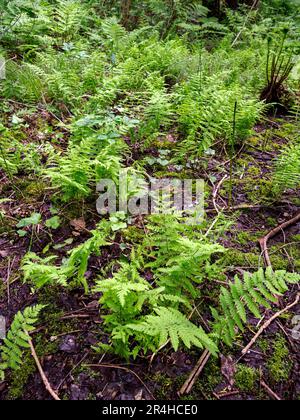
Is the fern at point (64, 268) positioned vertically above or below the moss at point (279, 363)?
above

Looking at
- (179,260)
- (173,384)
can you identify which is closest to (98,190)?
(179,260)

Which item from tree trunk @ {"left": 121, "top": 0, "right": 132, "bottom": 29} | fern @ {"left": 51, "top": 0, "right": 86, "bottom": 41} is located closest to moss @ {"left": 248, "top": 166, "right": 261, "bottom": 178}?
fern @ {"left": 51, "top": 0, "right": 86, "bottom": 41}

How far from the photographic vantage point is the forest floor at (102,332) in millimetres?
2016

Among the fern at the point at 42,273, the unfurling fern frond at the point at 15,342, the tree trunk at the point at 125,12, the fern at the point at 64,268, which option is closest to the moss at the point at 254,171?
the fern at the point at 64,268

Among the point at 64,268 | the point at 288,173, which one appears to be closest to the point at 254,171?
the point at 288,173

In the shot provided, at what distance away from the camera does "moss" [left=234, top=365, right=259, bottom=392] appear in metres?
2.04

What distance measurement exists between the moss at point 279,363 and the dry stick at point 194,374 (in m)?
0.40

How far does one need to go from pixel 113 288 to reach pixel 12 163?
2068 mm

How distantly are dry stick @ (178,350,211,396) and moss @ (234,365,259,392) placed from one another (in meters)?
0.21

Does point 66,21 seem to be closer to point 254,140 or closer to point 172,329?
point 254,140

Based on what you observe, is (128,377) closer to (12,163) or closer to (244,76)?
(12,163)

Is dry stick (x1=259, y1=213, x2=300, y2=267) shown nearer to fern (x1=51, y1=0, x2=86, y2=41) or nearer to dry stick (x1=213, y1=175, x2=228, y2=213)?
dry stick (x1=213, y1=175, x2=228, y2=213)

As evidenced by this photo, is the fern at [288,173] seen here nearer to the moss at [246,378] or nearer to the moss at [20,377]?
the moss at [246,378]

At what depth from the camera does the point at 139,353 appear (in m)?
2.15
